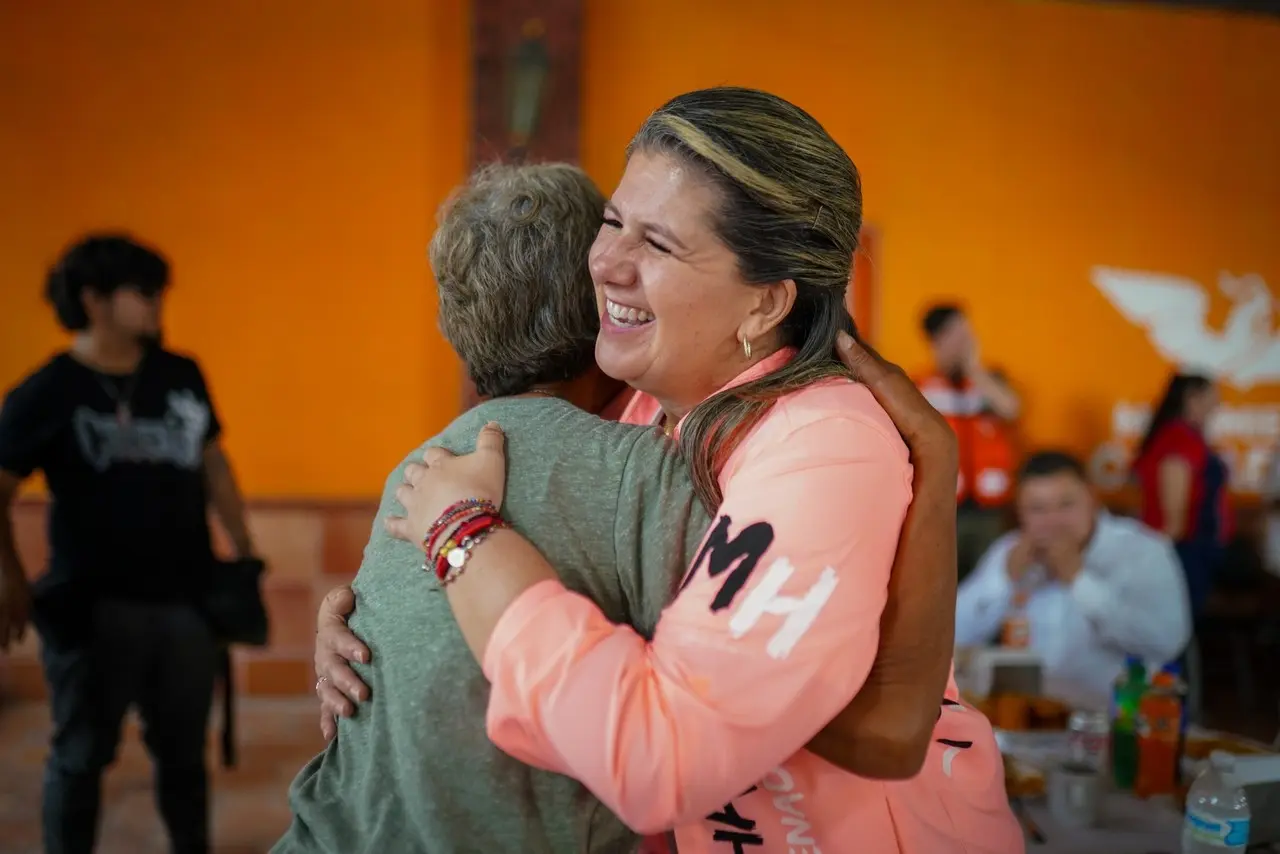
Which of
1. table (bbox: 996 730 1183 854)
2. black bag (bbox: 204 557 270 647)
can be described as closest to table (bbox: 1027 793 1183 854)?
table (bbox: 996 730 1183 854)

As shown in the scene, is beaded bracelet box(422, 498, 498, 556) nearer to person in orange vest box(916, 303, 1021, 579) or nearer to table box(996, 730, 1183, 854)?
table box(996, 730, 1183, 854)

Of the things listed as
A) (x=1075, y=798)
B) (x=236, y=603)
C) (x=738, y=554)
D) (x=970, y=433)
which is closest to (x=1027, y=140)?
(x=970, y=433)

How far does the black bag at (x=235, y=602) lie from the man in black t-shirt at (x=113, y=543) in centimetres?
4

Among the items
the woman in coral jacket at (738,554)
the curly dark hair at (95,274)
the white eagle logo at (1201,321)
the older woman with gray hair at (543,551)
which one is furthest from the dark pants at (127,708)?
the white eagle logo at (1201,321)

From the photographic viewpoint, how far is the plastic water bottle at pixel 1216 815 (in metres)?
1.58

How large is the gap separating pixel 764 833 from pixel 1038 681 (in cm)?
166

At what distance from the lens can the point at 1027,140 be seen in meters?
5.48

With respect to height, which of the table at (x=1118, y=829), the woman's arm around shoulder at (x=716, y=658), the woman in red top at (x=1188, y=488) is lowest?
the woman in red top at (x=1188, y=488)

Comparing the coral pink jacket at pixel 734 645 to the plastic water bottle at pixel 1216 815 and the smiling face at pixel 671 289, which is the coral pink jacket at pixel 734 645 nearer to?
the smiling face at pixel 671 289

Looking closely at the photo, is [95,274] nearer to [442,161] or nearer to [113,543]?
[113,543]

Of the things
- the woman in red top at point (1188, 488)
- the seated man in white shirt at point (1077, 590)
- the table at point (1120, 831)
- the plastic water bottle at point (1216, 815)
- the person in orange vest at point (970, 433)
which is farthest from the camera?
the person in orange vest at point (970, 433)

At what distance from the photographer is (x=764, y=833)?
108cm

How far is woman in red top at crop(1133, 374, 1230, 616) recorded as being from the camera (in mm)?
4785

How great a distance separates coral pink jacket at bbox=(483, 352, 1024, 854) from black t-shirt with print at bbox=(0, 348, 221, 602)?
2195 millimetres
